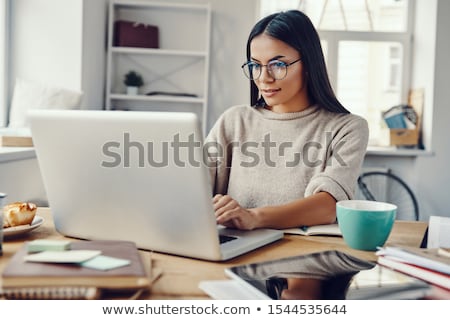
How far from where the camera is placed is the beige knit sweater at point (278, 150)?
1488 mm

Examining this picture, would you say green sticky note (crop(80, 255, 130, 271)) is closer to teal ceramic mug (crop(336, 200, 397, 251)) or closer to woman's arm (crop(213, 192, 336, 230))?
woman's arm (crop(213, 192, 336, 230))

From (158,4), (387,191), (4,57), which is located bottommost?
(387,191)

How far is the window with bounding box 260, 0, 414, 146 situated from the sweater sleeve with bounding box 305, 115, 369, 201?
8.22 feet

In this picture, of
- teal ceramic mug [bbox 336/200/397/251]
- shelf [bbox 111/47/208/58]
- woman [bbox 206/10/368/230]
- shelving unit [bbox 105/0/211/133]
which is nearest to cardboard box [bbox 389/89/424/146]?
shelving unit [bbox 105/0/211/133]

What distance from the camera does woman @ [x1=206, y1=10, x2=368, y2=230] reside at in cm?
143

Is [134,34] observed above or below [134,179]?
above

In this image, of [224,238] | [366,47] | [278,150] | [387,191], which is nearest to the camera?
[224,238]

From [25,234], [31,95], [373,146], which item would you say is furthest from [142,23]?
[25,234]

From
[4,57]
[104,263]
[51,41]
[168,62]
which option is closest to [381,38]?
[168,62]

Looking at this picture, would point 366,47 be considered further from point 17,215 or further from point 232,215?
point 17,215

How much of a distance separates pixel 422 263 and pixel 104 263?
478mm

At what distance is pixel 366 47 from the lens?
13.0 feet

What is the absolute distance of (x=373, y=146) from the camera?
395 cm
